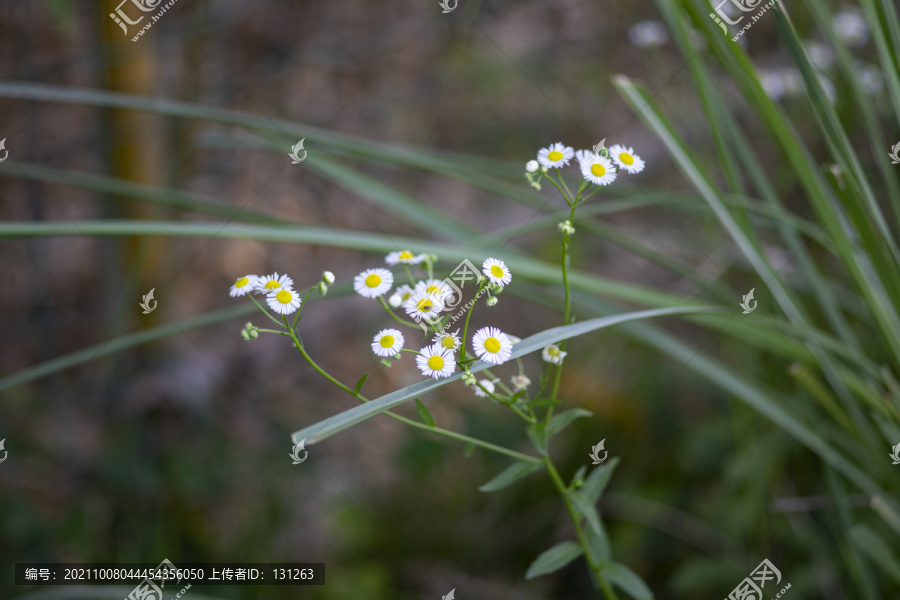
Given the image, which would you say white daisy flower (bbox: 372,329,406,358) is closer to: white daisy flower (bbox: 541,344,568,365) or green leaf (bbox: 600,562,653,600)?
white daisy flower (bbox: 541,344,568,365)

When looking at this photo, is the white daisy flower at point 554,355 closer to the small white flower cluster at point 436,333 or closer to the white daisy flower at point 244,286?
the small white flower cluster at point 436,333

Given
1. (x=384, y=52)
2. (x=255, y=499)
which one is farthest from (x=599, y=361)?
(x=384, y=52)

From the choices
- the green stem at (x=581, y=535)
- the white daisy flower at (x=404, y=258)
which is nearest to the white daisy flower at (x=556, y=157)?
the white daisy flower at (x=404, y=258)

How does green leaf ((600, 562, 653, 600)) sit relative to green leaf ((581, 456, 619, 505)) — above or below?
below

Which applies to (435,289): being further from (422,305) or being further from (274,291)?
(274,291)

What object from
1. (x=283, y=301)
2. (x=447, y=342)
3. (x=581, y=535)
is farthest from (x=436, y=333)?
(x=581, y=535)

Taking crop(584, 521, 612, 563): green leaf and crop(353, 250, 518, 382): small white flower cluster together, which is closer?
crop(353, 250, 518, 382): small white flower cluster

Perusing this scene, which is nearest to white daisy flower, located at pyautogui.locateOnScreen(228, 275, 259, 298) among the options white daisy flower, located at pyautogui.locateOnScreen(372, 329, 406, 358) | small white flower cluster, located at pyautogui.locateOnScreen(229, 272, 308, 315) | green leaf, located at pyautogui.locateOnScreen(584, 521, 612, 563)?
small white flower cluster, located at pyautogui.locateOnScreen(229, 272, 308, 315)
